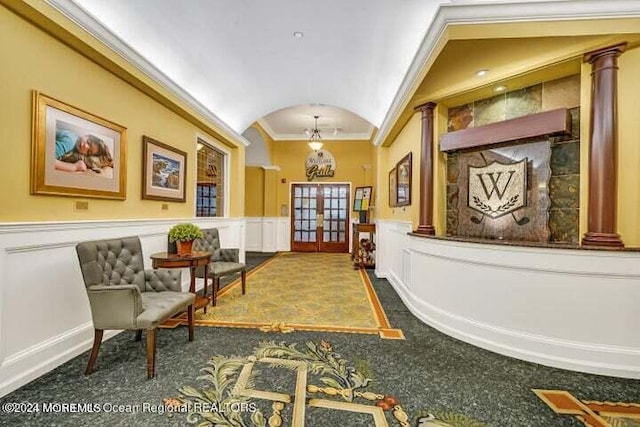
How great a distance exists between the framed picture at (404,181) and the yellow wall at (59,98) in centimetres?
328

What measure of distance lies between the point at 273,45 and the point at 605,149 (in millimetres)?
3324

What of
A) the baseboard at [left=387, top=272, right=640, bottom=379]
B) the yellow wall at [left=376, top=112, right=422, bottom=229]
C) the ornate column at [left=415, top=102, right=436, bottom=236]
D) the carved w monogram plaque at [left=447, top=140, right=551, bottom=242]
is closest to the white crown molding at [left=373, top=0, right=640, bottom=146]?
the carved w monogram plaque at [left=447, top=140, right=551, bottom=242]

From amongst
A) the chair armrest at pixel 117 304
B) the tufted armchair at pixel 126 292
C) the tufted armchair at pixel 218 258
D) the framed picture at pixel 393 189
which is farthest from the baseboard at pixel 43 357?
the framed picture at pixel 393 189

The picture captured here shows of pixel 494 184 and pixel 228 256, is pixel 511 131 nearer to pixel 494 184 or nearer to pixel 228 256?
pixel 494 184

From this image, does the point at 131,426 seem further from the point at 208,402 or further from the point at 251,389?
the point at 251,389

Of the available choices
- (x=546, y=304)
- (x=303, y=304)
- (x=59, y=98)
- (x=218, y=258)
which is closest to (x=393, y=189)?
(x=303, y=304)

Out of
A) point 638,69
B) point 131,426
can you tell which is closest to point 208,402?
point 131,426

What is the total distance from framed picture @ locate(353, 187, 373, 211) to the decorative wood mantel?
13.7ft

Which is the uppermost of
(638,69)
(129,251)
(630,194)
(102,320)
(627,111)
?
(638,69)

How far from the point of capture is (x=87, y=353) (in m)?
2.58

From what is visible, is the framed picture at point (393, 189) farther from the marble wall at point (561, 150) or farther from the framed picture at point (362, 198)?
the marble wall at point (561, 150)

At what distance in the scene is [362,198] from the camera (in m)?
8.23

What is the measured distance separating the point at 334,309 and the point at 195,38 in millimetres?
3383

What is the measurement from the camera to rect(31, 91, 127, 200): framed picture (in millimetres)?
2258
